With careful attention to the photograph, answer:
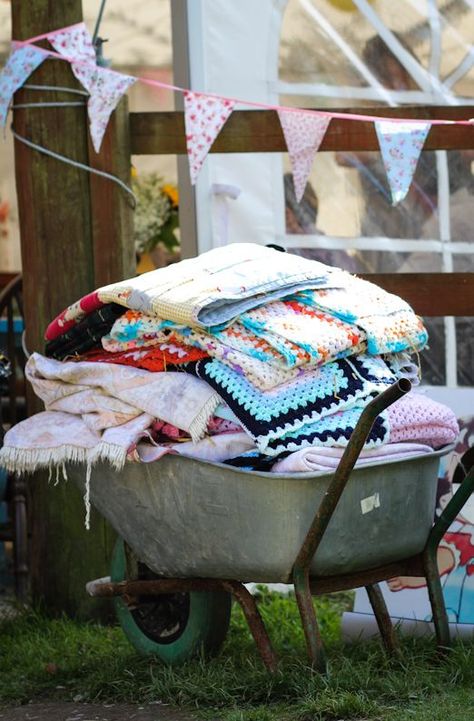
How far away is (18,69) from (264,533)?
6.79ft

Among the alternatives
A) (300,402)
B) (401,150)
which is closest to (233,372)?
(300,402)

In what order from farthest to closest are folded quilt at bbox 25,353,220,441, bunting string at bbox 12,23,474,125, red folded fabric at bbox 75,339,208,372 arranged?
bunting string at bbox 12,23,474,125, red folded fabric at bbox 75,339,208,372, folded quilt at bbox 25,353,220,441

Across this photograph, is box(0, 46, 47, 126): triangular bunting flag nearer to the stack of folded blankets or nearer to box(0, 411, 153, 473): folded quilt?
the stack of folded blankets

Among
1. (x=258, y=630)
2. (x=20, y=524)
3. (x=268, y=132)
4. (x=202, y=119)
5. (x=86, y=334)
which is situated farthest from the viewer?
(x=20, y=524)

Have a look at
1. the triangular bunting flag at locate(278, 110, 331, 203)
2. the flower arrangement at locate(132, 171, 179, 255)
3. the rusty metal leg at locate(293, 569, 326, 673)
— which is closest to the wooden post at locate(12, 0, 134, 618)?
the triangular bunting flag at locate(278, 110, 331, 203)

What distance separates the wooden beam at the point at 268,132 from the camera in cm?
426

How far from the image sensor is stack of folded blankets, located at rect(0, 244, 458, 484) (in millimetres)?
3318

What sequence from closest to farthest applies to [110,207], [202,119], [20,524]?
[202,119] < [110,207] < [20,524]

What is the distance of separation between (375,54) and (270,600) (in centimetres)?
215

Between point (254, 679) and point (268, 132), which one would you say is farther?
point (268, 132)

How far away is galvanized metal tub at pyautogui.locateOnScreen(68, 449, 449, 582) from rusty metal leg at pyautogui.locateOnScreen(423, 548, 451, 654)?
0.22 feet

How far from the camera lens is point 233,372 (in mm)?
3377

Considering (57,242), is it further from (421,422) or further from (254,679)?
(254,679)

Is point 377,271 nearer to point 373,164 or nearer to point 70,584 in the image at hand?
point 373,164
